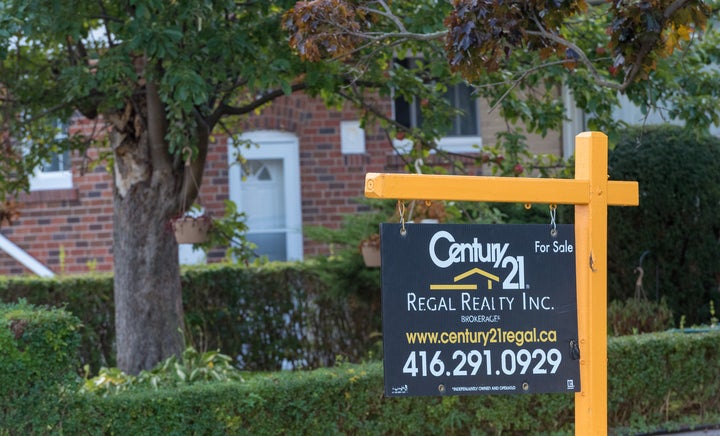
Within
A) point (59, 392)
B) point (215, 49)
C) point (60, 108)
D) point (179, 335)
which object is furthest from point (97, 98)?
point (59, 392)

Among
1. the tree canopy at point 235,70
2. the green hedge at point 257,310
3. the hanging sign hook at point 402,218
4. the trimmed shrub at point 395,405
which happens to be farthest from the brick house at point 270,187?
the hanging sign hook at point 402,218

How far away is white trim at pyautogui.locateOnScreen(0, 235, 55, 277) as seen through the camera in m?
12.0

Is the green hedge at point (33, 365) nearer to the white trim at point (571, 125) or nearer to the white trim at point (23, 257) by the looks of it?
the white trim at point (23, 257)

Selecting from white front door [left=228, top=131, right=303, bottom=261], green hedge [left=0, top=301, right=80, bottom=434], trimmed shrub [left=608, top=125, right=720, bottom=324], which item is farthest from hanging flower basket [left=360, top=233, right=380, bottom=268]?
white front door [left=228, top=131, right=303, bottom=261]

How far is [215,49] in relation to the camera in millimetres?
6602

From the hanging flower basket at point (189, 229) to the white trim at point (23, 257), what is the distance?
492cm

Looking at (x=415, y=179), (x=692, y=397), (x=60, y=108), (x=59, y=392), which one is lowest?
(x=692, y=397)

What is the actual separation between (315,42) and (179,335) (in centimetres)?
341

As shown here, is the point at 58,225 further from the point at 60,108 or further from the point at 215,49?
the point at 215,49

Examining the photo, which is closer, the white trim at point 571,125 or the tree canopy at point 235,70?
the tree canopy at point 235,70

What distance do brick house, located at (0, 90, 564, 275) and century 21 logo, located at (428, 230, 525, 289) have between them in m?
8.20

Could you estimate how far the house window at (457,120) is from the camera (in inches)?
499

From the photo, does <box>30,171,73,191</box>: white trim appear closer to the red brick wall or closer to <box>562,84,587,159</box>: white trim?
the red brick wall

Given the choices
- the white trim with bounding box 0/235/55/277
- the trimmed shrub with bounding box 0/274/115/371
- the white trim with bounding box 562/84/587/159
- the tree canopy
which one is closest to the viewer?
the tree canopy
